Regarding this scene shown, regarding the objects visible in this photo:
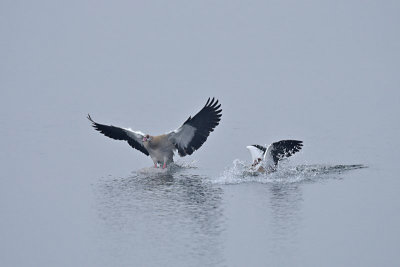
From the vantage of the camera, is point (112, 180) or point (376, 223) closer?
point (376, 223)

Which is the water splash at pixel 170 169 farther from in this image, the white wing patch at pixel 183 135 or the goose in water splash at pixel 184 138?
the white wing patch at pixel 183 135

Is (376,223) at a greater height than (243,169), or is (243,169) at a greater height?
(243,169)

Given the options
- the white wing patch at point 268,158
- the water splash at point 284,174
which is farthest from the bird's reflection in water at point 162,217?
the white wing patch at point 268,158

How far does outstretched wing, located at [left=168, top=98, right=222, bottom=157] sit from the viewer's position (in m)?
20.0

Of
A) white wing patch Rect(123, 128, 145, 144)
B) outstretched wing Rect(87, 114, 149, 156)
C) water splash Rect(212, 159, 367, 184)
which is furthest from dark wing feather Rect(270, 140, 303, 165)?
outstretched wing Rect(87, 114, 149, 156)

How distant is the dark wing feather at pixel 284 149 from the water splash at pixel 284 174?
34cm

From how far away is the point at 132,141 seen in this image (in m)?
21.8

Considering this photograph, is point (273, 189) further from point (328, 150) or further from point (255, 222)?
point (328, 150)

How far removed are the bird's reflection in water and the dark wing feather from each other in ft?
6.44

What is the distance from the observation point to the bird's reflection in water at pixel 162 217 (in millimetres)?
13547

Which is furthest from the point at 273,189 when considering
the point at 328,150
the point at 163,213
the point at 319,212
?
the point at 328,150

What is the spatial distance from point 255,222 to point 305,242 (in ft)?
4.79

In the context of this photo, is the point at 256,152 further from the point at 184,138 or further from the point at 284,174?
the point at 184,138

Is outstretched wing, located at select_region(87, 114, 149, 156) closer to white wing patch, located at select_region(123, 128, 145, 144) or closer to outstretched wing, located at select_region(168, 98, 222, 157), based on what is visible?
white wing patch, located at select_region(123, 128, 145, 144)
